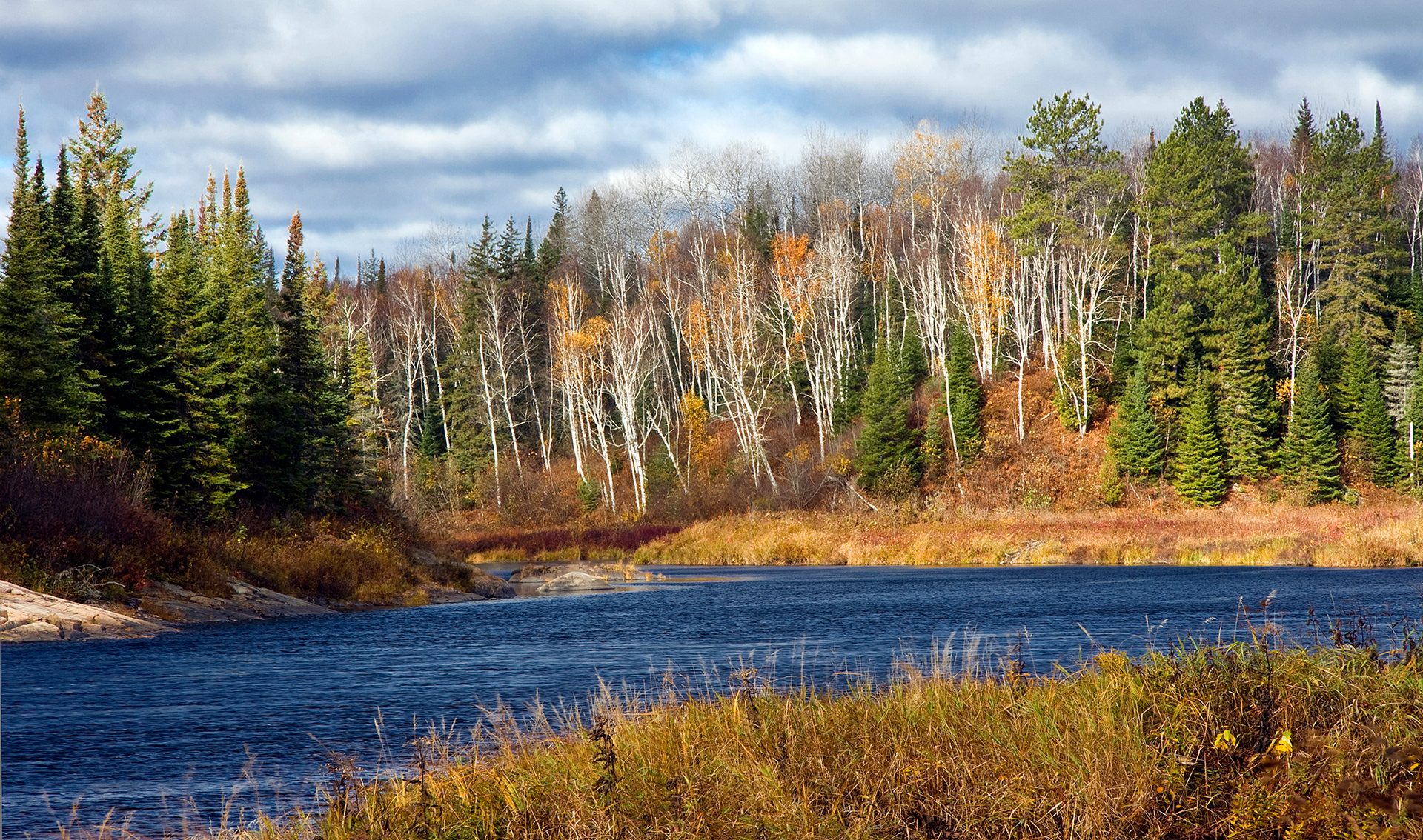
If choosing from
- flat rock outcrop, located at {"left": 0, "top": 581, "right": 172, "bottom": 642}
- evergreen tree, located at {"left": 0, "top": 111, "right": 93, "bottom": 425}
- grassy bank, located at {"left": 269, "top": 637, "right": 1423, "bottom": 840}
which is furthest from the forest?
grassy bank, located at {"left": 269, "top": 637, "right": 1423, "bottom": 840}

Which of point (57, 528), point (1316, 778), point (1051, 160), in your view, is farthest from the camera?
point (1051, 160)

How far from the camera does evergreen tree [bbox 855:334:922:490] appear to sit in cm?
5681

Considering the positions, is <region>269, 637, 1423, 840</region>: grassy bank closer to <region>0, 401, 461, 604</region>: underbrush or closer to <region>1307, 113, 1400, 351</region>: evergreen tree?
<region>0, 401, 461, 604</region>: underbrush

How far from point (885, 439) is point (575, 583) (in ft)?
75.0

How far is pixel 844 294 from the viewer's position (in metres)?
67.1

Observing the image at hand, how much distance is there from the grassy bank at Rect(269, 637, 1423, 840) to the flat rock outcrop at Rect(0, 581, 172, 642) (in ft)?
54.6

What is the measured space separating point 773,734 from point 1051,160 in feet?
188

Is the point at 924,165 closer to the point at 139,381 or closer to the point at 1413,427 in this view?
the point at 1413,427

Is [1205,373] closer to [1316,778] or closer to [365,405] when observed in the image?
[365,405]

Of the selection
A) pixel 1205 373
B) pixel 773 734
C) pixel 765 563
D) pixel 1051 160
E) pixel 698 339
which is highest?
pixel 1051 160

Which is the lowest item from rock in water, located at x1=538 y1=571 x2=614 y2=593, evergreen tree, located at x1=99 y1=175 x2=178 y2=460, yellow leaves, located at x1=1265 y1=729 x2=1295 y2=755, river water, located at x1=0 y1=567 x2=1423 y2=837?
rock in water, located at x1=538 y1=571 x2=614 y2=593

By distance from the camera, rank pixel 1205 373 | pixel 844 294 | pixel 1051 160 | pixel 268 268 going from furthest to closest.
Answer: pixel 268 268 → pixel 844 294 → pixel 1051 160 → pixel 1205 373

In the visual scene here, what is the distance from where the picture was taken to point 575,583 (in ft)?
132

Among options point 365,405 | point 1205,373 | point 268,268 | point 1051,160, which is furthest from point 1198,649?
point 268,268
